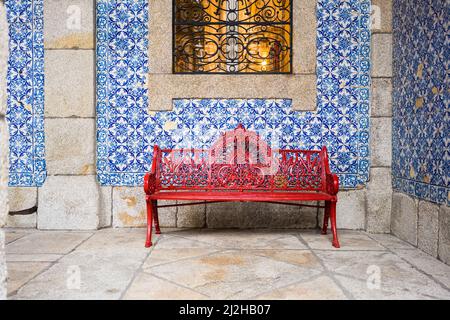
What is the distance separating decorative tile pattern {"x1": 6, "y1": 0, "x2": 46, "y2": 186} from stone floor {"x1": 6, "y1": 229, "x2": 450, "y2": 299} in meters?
0.75

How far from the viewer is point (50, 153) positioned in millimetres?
4133

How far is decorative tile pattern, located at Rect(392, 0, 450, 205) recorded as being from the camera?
9.86 feet

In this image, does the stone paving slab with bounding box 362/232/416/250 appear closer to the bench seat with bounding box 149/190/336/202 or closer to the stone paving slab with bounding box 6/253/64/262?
the bench seat with bounding box 149/190/336/202

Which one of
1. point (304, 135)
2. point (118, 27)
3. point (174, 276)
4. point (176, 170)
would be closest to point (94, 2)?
point (118, 27)

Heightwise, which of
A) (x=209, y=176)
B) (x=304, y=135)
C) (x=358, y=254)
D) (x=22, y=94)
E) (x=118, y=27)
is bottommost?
(x=358, y=254)

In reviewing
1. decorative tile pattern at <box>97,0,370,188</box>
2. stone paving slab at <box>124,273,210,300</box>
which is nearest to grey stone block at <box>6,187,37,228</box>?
decorative tile pattern at <box>97,0,370,188</box>

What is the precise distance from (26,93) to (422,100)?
4.01 meters

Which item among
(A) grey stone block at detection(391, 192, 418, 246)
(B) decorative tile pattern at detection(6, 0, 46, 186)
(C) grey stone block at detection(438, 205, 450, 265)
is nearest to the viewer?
(C) grey stone block at detection(438, 205, 450, 265)

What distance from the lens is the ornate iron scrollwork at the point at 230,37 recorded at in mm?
4270

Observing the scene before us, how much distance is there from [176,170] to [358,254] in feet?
6.23

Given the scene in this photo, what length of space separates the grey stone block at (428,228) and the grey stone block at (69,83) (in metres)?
3.40

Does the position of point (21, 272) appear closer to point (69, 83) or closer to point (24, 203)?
point (24, 203)

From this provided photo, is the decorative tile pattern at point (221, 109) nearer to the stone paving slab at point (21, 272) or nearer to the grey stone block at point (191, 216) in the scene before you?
the grey stone block at point (191, 216)

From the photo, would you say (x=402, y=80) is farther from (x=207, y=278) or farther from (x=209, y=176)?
(x=207, y=278)
